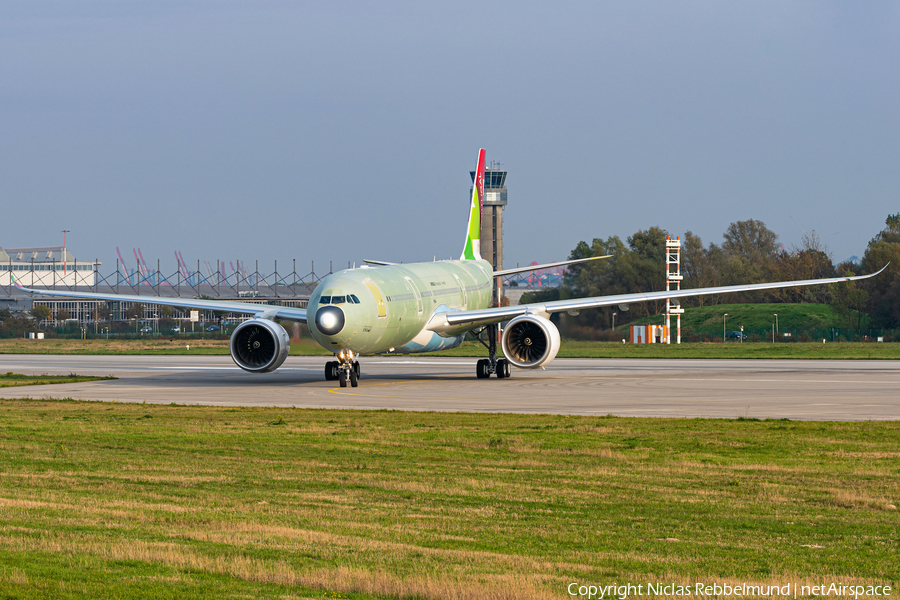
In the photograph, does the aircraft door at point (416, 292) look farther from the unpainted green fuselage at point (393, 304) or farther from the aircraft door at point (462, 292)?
the aircraft door at point (462, 292)

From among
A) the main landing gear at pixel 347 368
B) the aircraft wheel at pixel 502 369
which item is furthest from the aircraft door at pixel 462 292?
the main landing gear at pixel 347 368

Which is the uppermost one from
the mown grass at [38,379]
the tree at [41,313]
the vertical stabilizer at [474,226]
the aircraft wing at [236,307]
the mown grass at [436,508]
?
the vertical stabilizer at [474,226]

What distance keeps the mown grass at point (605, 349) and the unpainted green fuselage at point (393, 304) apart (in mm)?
18755

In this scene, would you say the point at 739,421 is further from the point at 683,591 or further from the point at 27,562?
the point at 27,562

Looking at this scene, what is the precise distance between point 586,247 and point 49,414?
113882 mm

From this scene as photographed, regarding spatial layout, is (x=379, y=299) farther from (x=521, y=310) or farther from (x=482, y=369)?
(x=482, y=369)

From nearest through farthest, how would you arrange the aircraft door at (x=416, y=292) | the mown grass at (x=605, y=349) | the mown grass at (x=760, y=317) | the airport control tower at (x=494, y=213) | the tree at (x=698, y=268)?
the aircraft door at (x=416, y=292) → the mown grass at (x=605, y=349) → the mown grass at (x=760, y=317) → the tree at (x=698, y=268) → the airport control tower at (x=494, y=213)

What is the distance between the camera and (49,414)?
84.0 feet

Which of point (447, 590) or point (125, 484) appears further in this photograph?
point (125, 484)

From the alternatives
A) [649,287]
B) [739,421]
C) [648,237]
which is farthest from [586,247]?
[739,421]

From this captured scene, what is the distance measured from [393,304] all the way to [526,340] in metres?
5.55

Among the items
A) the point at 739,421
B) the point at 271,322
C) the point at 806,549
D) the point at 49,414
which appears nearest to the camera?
the point at 806,549

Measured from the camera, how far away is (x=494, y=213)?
14462 cm

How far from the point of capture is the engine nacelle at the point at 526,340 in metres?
38.2
